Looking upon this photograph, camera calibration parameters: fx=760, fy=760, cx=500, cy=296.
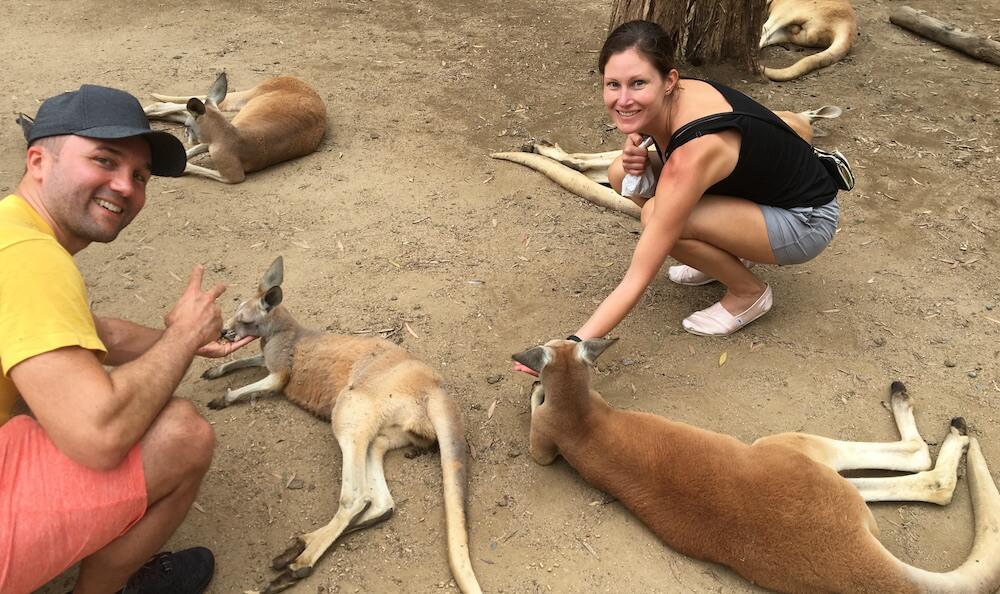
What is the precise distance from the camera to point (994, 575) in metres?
2.53

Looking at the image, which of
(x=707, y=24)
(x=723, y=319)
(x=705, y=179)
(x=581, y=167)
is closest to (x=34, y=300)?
(x=705, y=179)

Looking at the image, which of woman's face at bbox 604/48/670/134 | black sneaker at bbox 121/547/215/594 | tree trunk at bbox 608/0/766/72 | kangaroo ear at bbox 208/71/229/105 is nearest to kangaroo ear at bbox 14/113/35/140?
black sneaker at bbox 121/547/215/594

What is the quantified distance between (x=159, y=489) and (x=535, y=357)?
52.7 inches

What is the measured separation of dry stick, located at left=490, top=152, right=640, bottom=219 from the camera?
185 inches

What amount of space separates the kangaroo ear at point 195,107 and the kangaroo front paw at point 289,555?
11.0 feet

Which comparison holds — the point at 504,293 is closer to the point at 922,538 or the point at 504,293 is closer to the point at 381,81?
the point at 922,538

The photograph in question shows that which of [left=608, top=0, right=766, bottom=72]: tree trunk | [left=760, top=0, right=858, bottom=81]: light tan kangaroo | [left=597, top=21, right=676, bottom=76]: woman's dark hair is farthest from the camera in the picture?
[left=760, top=0, right=858, bottom=81]: light tan kangaroo

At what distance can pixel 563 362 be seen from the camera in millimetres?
2887

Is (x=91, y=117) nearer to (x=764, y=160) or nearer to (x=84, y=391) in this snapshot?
(x=84, y=391)

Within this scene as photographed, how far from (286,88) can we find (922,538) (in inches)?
194

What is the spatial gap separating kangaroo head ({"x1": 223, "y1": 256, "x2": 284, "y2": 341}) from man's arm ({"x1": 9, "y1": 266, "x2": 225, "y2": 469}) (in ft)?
4.40

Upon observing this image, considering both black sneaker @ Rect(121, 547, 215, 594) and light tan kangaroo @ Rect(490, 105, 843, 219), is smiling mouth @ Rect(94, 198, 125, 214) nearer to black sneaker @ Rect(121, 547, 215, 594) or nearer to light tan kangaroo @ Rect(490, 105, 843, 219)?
black sneaker @ Rect(121, 547, 215, 594)

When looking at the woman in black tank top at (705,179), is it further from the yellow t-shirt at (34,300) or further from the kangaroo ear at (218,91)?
the kangaroo ear at (218,91)

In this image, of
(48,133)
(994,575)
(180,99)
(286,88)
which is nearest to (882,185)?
(994,575)
